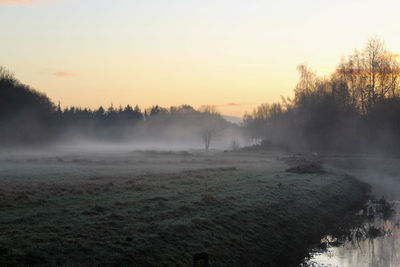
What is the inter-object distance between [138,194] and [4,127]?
72546 mm

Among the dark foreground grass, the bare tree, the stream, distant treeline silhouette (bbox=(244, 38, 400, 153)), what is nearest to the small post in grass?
the dark foreground grass

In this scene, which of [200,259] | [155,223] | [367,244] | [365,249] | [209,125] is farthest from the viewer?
[209,125]

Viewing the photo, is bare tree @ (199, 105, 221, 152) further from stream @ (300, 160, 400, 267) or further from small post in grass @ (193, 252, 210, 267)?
small post in grass @ (193, 252, 210, 267)

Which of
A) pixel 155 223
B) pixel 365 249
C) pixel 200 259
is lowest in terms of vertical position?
pixel 365 249

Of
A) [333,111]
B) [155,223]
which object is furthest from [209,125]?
[155,223]

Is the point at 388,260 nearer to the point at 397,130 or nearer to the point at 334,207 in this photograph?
the point at 334,207

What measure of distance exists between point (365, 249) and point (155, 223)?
44.3ft

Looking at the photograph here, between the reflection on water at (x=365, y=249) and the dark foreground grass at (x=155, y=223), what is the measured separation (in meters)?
1.30

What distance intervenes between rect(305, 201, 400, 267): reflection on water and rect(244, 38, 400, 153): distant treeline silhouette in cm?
5572

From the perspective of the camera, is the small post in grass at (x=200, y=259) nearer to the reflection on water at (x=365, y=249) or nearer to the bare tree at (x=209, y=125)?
the reflection on water at (x=365, y=249)

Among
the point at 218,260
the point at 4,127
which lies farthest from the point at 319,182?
the point at 4,127

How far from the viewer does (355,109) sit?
92.3 metres

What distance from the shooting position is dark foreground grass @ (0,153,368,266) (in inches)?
589

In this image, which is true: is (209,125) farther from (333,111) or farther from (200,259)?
(200,259)
